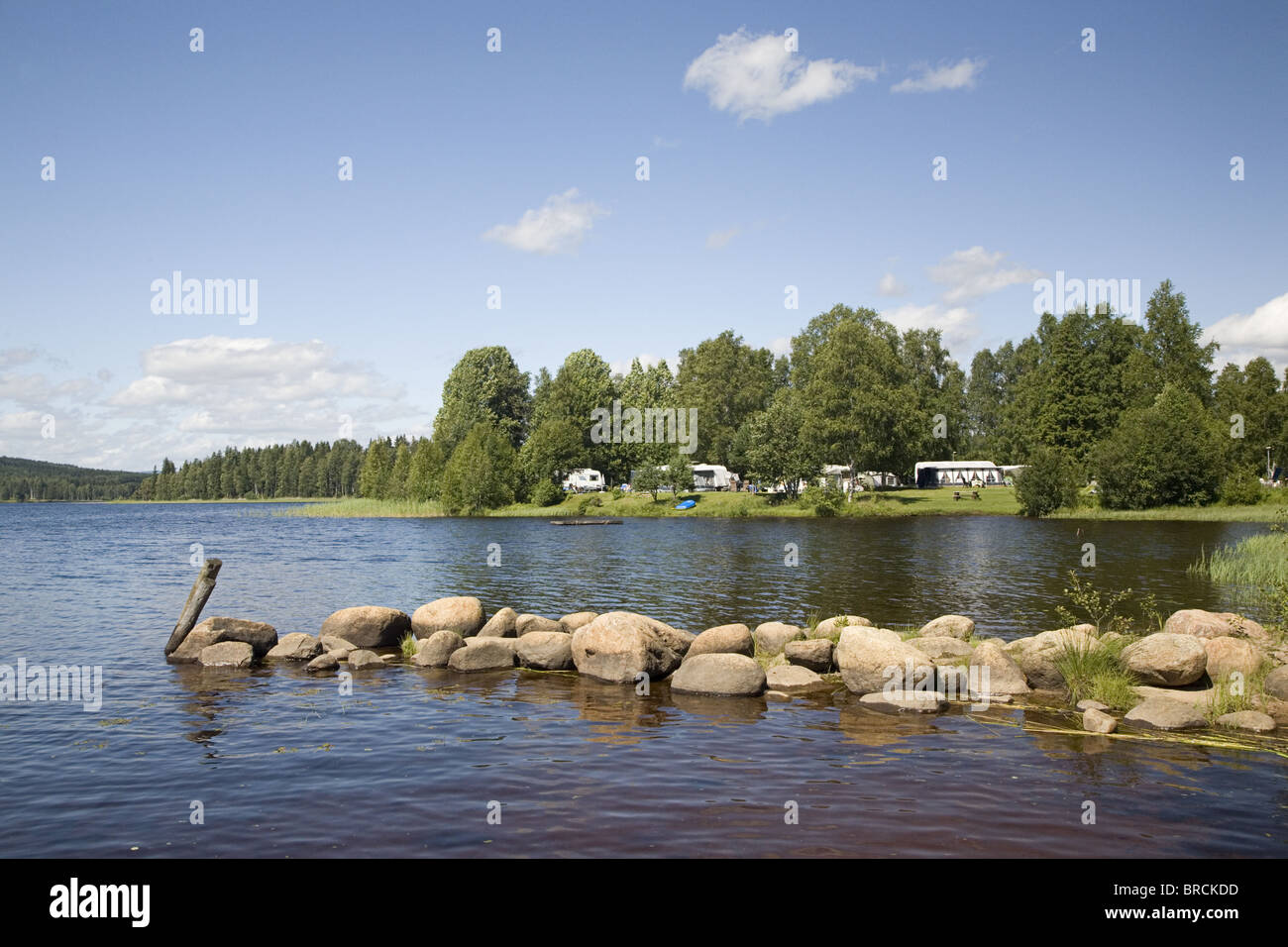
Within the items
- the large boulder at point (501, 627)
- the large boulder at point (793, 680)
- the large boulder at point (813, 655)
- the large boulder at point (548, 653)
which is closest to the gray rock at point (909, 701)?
the large boulder at point (793, 680)

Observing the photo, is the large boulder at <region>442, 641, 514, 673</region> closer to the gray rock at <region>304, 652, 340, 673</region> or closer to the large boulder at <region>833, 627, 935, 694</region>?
the gray rock at <region>304, 652, 340, 673</region>

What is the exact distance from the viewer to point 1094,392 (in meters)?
92.9

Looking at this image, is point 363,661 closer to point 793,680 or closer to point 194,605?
point 194,605

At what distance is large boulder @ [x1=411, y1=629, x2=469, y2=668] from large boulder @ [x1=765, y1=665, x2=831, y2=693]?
7.42 meters

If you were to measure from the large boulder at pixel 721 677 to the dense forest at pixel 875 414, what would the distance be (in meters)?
70.3

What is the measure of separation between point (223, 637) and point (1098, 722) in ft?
64.2

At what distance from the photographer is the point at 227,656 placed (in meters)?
20.5

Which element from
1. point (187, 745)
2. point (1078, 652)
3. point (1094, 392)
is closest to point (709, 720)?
point (1078, 652)

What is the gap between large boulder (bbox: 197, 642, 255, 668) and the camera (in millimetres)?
20406

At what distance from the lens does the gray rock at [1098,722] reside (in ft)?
46.4

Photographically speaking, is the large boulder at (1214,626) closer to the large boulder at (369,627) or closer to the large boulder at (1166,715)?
the large boulder at (1166,715)

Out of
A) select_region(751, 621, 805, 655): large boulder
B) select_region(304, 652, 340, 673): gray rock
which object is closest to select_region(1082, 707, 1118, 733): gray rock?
select_region(751, 621, 805, 655): large boulder

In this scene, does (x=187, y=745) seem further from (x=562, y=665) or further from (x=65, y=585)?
(x=65, y=585)

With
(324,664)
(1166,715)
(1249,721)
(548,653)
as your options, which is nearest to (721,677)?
(548,653)
